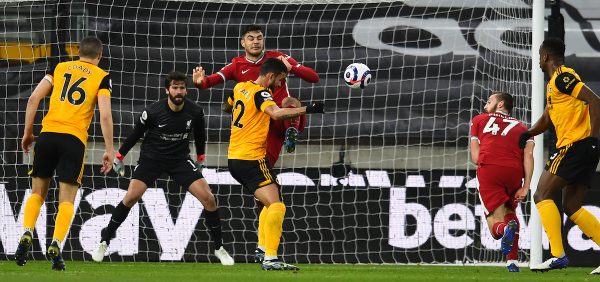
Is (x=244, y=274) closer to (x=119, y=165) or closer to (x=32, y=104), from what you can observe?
(x=32, y=104)

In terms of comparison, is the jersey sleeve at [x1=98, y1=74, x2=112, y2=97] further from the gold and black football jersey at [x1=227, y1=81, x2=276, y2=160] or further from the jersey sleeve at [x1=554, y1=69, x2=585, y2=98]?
the jersey sleeve at [x1=554, y1=69, x2=585, y2=98]

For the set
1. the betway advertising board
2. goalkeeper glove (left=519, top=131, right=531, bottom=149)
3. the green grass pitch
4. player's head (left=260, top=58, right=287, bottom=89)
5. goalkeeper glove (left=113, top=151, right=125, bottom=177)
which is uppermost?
player's head (left=260, top=58, right=287, bottom=89)

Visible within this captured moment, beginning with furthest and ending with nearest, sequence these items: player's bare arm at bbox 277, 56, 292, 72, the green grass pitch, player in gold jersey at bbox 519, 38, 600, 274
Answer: player's bare arm at bbox 277, 56, 292, 72 → player in gold jersey at bbox 519, 38, 600, 274 → the green grass pitch

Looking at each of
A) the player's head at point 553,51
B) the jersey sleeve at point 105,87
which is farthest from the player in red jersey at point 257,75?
the player's head at point 553,51

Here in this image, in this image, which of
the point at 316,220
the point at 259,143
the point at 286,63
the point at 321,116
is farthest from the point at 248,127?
the point at 321,116

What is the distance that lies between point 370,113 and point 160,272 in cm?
432

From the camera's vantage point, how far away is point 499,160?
1129 cm

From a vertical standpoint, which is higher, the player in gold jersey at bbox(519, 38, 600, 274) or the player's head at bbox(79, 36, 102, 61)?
the player's head at bbox(79, 36, 102, 61)

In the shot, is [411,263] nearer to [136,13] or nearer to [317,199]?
[317,199]

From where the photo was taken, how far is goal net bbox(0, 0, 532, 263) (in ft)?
43.3

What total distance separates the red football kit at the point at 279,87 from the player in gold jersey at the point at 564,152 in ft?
7.66

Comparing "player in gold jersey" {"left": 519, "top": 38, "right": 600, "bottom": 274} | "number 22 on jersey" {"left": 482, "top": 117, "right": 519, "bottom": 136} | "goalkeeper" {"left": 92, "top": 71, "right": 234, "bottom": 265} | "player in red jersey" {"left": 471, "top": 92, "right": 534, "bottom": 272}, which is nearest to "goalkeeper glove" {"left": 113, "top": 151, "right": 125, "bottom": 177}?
"goalkeeper" {"left": 92, "top": 71, "right": 234, "bottom": 265}

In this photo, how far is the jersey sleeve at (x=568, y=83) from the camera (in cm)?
984

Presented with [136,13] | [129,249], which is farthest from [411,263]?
[136,13]
